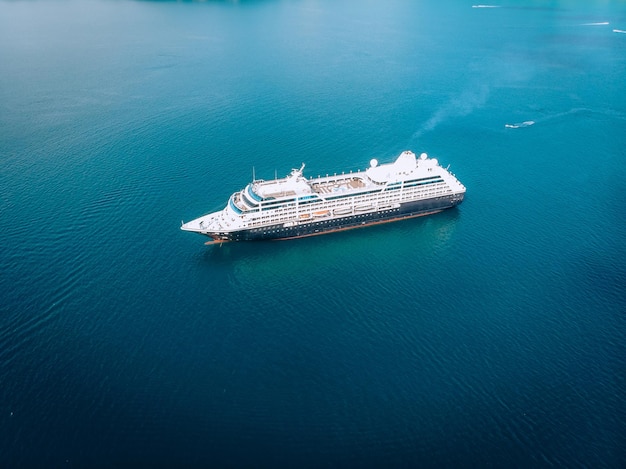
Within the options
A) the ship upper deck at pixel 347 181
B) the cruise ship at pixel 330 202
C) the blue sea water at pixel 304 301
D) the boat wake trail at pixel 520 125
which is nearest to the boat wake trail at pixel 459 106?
the blue sea water at pixel 304 301

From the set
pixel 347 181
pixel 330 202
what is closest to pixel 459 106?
pixel 347 181

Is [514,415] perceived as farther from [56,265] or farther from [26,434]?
[56,265]

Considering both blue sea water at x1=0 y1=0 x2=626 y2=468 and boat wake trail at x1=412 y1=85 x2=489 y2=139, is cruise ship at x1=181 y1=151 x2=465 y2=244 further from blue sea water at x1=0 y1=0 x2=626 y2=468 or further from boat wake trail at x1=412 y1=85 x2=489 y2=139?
boat wake trail at x1=412 y1=85 x2=489 y2=139

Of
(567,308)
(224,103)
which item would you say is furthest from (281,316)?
(224,103)

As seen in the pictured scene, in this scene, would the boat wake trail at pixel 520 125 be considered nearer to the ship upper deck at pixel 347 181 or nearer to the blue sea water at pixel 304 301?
the blue sea water at pixel 304 301

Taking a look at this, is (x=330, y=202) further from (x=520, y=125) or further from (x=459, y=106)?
(x=459, y=106)
